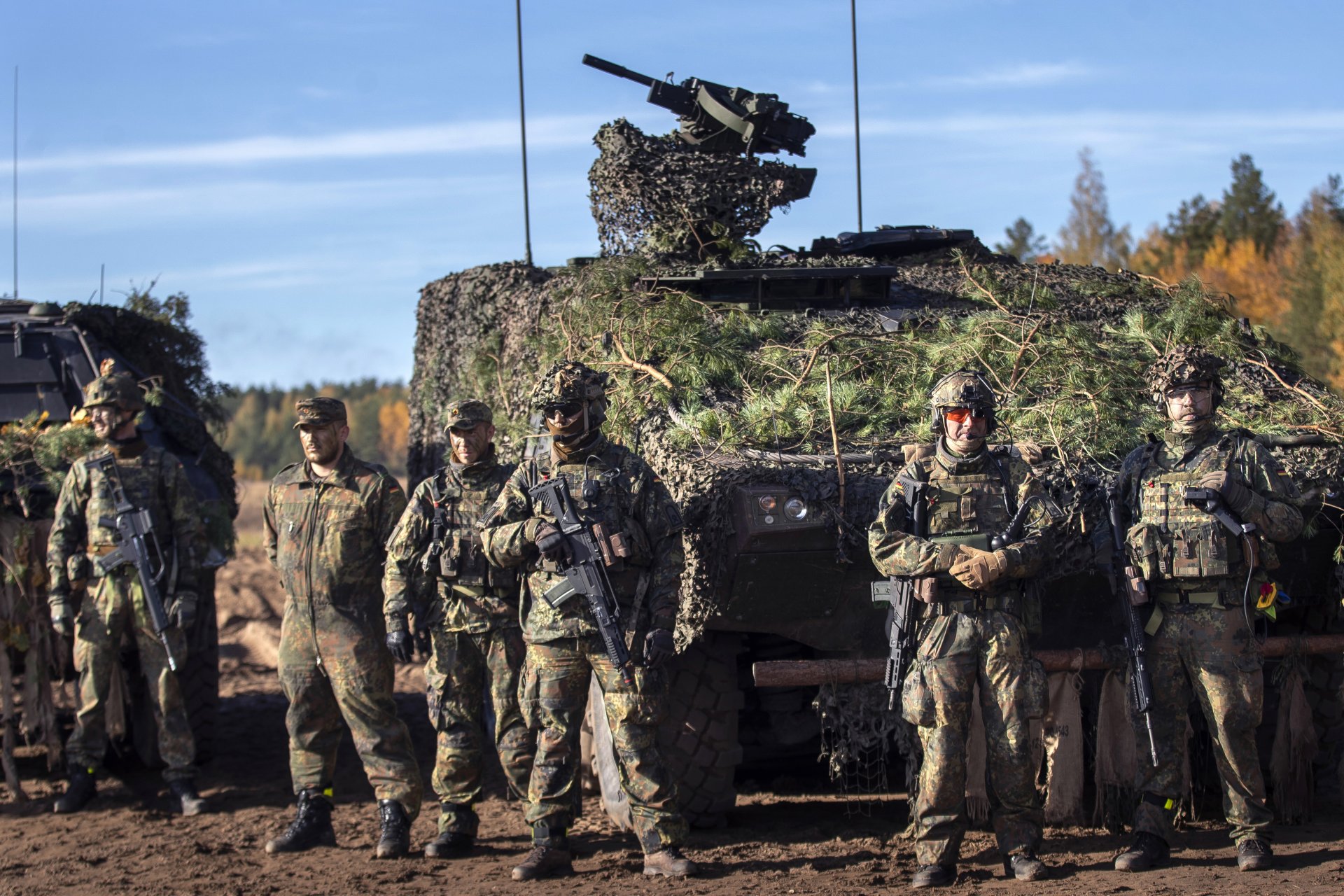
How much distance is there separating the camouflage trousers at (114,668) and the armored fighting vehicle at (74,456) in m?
0.20

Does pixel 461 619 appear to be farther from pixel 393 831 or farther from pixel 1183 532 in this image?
pixel 1183 532

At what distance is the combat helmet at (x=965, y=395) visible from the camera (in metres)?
5.21

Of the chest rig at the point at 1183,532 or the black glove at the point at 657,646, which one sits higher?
the chest rig at the point at 1183,532

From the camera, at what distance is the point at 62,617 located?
6.99m

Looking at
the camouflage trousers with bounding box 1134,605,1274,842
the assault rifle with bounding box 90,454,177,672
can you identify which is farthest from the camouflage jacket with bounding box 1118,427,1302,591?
the assault rifle with bounding box 90,454,177,672

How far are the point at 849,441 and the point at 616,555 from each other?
114cm

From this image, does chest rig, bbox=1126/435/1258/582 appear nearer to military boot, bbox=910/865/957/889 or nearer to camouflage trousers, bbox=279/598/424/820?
military boot, bbox=910/865/957/889

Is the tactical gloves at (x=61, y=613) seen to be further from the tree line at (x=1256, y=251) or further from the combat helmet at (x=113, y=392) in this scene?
the tree line at (x=1256, y=251)

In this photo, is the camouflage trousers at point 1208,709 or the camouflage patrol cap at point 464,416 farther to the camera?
the camouflage patrol cap at point 464,416

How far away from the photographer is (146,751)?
804 cm

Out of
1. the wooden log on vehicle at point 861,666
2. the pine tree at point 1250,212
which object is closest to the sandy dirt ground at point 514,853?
the wooden log on vehicle at point 861,666

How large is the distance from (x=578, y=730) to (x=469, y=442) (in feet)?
4.06

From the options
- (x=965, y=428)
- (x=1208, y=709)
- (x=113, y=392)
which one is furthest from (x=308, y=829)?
(x=1208, y=709)

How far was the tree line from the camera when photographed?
3000 centimetres
